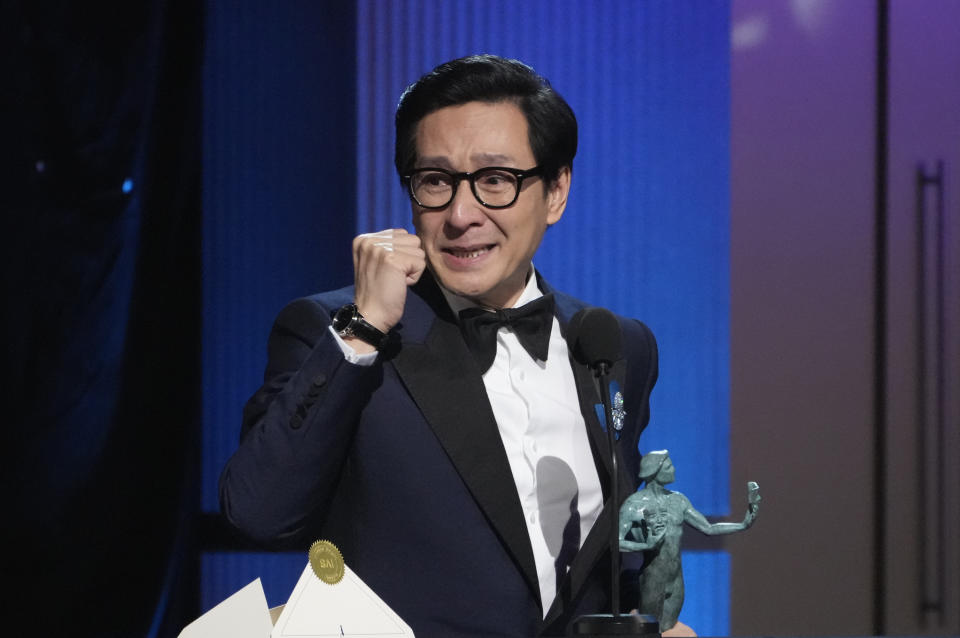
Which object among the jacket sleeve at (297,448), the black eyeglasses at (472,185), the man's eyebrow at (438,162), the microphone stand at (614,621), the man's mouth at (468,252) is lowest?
the microphone stand at (614,621)

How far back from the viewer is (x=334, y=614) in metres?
1.10

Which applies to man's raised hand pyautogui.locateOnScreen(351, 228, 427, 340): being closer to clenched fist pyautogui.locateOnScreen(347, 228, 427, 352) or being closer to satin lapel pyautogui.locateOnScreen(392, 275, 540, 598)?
clenched fist pyautogui.locateOnScreen(347, 228, 427, 352)

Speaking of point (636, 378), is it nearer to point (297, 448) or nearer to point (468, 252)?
point (468, 252)

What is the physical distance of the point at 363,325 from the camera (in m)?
1.38

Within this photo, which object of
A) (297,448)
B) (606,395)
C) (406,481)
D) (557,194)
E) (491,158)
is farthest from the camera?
(557,194)

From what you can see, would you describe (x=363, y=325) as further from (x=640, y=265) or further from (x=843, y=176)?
(x=843, y=176)

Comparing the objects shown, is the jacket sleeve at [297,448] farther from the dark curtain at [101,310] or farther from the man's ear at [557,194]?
the dark curtain at [101,310]

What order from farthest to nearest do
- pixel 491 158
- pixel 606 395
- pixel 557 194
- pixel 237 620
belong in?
pixel 557 194
pixel 491 158
pixel 606 395
pixel 237 620

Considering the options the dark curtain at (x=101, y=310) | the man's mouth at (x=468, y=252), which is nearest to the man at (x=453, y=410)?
the man's mouth at (x=468, y=252)

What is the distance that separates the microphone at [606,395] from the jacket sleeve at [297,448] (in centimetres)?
31

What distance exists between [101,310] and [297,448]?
65.9 inches

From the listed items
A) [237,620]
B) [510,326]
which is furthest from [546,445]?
[237,620]

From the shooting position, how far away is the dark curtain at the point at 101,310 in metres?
2.50

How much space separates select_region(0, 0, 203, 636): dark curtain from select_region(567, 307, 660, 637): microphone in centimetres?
174
